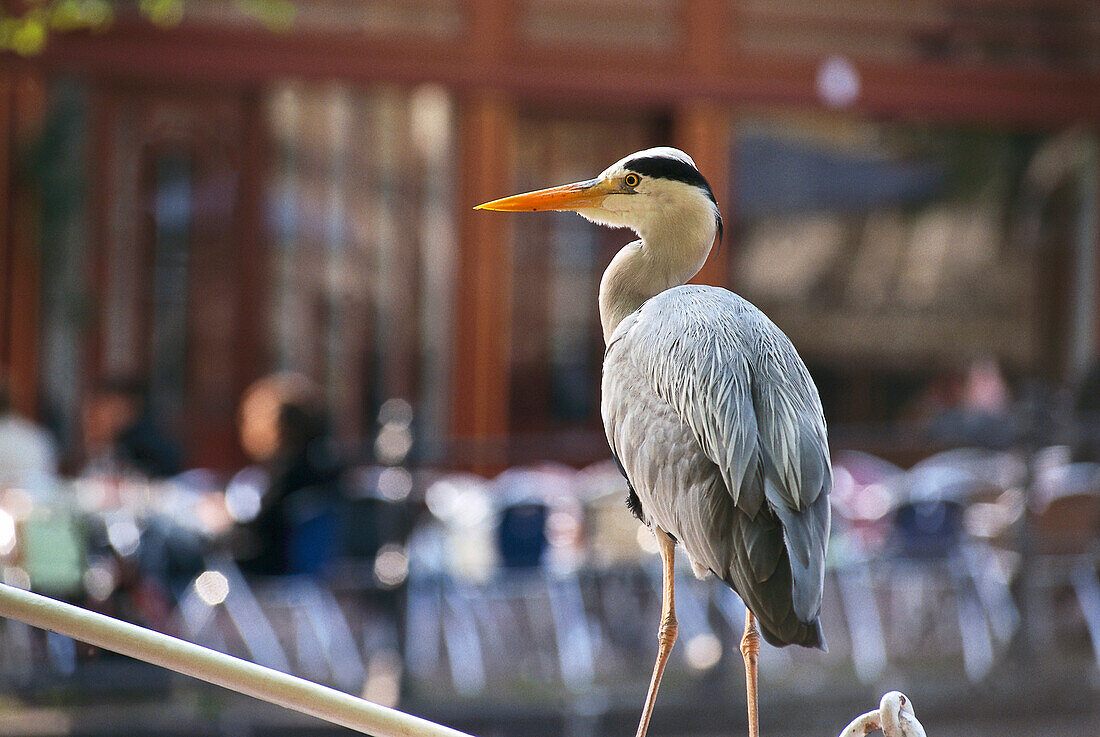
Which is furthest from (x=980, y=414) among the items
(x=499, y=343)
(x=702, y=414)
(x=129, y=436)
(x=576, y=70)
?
(x=702, y=414)

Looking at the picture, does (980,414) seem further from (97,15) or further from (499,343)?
(97,15)

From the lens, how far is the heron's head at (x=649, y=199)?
209 centimetres

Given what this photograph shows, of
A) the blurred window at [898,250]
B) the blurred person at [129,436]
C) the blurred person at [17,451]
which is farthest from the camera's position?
the blurred window at [898,250]

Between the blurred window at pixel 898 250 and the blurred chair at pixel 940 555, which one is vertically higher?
the blurred window at pixel 898 250

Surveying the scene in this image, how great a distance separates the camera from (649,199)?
213 centimetres

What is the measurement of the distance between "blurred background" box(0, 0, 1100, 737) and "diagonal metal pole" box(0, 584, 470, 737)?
404 centimetres

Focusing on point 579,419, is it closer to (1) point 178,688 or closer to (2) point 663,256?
(1) point 178,688

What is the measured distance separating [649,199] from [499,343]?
7048mm

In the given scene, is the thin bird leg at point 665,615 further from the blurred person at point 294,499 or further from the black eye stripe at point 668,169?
the blurred person at point 294,499

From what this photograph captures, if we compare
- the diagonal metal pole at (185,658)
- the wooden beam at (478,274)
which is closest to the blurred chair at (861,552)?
the wooden beam at (478,274)

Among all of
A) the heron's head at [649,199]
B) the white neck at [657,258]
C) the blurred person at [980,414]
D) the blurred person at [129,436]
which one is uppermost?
the heron's head at [649,199]

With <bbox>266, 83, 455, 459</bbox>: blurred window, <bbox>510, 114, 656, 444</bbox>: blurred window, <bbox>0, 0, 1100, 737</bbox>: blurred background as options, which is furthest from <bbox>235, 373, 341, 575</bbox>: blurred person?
<bbox>510, 114, 656, 444</bbox>: blurred window

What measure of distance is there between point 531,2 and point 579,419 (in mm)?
2902

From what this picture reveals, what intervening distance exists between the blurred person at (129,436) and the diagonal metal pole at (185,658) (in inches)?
208
